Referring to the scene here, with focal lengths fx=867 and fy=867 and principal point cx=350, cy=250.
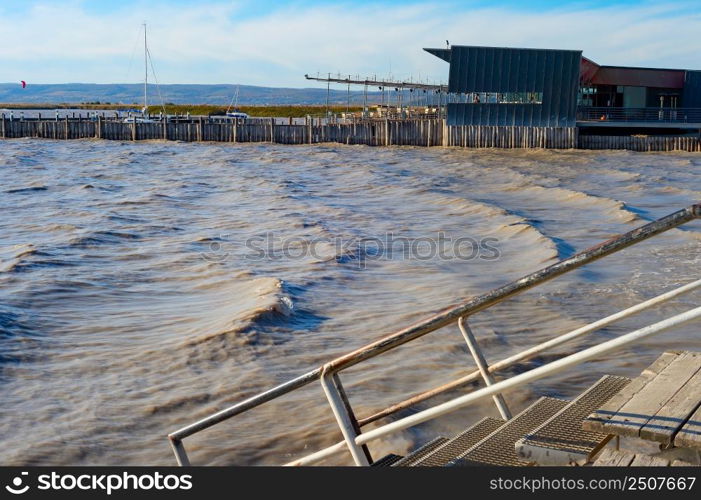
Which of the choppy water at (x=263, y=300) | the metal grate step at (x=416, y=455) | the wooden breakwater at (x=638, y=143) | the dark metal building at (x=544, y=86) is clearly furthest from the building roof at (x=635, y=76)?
the metal grate step at (x=416, y=455)

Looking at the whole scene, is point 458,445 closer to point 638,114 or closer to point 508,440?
point 508,440

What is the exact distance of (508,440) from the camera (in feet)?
16.1

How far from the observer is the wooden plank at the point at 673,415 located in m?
3.88

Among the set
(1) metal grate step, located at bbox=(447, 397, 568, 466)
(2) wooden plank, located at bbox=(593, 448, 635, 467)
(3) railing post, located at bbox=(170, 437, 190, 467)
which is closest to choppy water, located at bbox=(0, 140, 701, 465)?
(1) metal grate step, located at bbox=(447, 397, 568, 466)

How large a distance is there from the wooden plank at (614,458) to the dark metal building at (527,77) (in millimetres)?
51119

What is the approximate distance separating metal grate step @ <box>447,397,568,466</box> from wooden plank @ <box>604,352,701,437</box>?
1.89ft

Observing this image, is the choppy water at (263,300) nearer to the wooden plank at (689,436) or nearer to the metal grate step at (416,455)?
the metal grate step at (416,455)

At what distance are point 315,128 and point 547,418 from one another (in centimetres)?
5767

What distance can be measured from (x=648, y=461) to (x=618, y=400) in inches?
23.3

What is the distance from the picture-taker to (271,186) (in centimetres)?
3466

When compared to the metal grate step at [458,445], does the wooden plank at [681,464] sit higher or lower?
higher

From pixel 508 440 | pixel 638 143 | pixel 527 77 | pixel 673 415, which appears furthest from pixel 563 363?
pixel 638 143

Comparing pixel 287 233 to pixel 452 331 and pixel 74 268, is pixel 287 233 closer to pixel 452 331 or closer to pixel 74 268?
pixel 74 268
